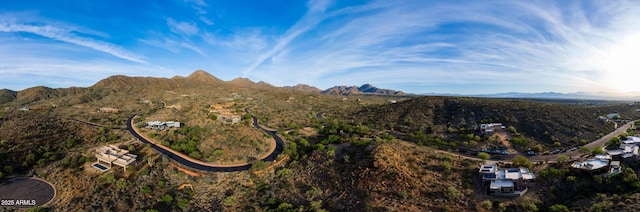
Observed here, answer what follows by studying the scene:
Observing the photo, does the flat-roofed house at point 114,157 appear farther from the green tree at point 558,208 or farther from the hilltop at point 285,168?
the green tree at point 558,208

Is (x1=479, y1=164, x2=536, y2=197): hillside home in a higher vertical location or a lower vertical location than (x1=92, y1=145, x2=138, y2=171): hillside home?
lower

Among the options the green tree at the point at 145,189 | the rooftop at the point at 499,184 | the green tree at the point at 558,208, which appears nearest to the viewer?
the green tree at the point at 558,208

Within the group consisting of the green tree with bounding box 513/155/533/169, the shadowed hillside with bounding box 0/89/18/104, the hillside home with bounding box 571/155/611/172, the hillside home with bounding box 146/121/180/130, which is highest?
the shadowed hillside with bounding box 0/89/18/104

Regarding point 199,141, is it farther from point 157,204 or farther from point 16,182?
point 16,182

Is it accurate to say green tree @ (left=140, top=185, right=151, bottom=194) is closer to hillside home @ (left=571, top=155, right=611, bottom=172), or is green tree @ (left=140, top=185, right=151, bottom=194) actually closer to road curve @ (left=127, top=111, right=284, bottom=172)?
road curve @ (left=127, top=111, right=284, bottom=172)

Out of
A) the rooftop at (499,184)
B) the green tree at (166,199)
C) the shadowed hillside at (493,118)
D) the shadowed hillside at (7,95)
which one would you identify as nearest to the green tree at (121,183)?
the green tree at (166,199)

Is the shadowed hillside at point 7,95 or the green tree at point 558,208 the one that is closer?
the green tree at point 558,208

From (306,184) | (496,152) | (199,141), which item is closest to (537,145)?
(496,152)

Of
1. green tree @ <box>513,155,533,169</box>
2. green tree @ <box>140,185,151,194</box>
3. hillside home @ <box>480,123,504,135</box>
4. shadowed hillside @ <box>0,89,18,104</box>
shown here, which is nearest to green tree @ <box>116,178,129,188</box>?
green tree @ <box>140,185,151,194</box>

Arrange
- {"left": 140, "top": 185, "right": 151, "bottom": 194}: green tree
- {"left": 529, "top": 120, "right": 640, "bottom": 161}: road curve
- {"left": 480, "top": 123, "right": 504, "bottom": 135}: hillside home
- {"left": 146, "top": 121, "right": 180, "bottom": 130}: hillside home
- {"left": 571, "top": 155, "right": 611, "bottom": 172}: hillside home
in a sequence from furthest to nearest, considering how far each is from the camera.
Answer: {"left": 480, "top": 123, "right": 504, "bottom": 135}: hillside home < {"left": 146, "top": 121, "right": 180, "bottom": 130}: hillside home < {"left": 529, "top": 120, "right": 640, "bottom": 161}: road curve < {"left": 140, "top": 185, "right": 151, "bottom": 194}: green tree < {"left": 571, "top": 155, "right": 611, "bottom": 172}: hillside home
